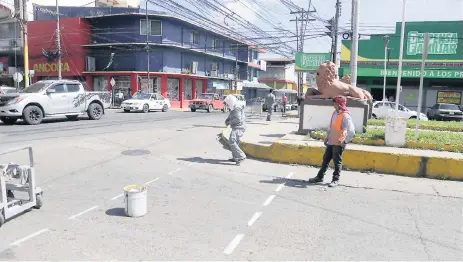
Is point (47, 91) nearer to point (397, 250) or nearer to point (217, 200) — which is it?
point (217, 200)

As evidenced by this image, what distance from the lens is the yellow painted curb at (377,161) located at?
7309mm

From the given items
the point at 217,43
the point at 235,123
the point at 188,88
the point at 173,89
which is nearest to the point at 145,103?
the point at 173,89

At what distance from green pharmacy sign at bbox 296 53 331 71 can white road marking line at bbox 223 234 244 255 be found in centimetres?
3106

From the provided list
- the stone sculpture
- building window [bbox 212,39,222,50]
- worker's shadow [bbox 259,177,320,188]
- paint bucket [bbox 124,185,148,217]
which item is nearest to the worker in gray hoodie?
worker's shadow [bbox 259,177,320,188]

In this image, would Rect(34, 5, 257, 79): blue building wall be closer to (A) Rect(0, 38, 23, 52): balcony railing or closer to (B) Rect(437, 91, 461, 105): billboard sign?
(A) Rect(0, 38, 23, 52): balcony railing

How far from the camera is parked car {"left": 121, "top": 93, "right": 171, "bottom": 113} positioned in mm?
26156

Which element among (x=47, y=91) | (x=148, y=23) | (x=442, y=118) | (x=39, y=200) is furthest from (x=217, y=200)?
(x=148, y=23)

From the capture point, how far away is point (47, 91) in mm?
15078

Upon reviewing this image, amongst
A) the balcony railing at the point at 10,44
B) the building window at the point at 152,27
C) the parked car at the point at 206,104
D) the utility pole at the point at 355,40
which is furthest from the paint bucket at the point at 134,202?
the balcony railing at the point at 10,44

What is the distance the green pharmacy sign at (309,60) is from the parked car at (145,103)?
13252 millimetres

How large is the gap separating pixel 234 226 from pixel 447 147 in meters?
6.25

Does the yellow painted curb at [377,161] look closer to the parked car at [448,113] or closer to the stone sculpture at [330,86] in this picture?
the stone sculpture at [330,86]

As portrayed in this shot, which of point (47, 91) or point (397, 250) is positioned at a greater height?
point (47, 91)

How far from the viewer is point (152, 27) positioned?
36875 millimetres
